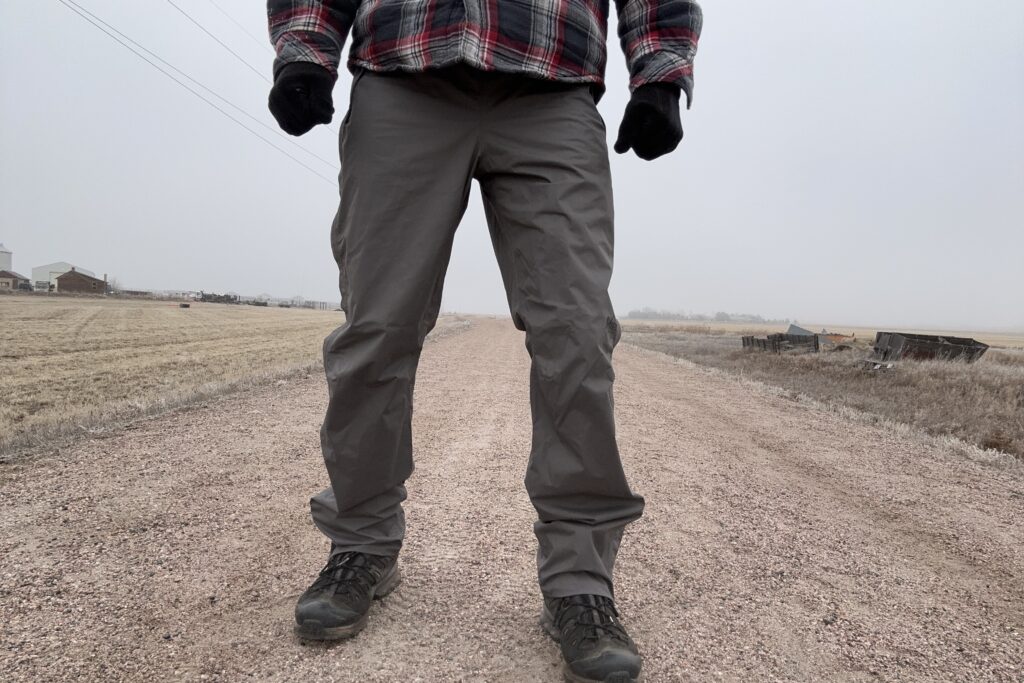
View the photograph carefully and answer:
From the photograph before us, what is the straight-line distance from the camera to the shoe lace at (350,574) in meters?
1.40

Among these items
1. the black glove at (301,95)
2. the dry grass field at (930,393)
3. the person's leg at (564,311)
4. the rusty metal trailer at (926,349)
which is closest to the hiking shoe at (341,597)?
the person's leg at (564,311)

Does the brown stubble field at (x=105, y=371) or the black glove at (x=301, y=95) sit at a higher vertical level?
the black glove at (x=301, y=95)

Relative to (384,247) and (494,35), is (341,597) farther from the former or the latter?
(494,35)

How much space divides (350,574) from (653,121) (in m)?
1.38

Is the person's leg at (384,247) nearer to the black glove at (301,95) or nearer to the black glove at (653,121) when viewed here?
the black glove at (301,95)

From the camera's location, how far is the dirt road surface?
4.34 ft

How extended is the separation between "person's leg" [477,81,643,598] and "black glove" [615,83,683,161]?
98mm

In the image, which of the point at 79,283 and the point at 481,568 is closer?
the point at 481,568

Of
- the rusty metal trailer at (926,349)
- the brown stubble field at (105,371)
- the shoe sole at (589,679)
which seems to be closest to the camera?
the shoe sole at (589,679)

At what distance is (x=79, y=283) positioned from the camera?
223 ft

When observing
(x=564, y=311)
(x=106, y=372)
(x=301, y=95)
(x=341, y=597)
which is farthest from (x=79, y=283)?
(x=564, y=311)

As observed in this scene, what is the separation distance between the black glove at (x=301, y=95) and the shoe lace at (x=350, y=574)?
113 centimetres

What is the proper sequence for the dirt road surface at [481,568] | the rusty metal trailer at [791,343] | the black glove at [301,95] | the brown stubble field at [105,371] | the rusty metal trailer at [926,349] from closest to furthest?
the dirt road surface at [481,568] → the black glove at [301,95] → the brown stubble field at [105,371] → the rusty metal trailer at [926,349] → the rusty metal trailer at [791,343]

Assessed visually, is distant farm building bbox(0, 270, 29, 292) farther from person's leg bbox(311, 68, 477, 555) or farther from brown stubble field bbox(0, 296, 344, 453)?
person's leg bbox(311, 68, 477, 555)
